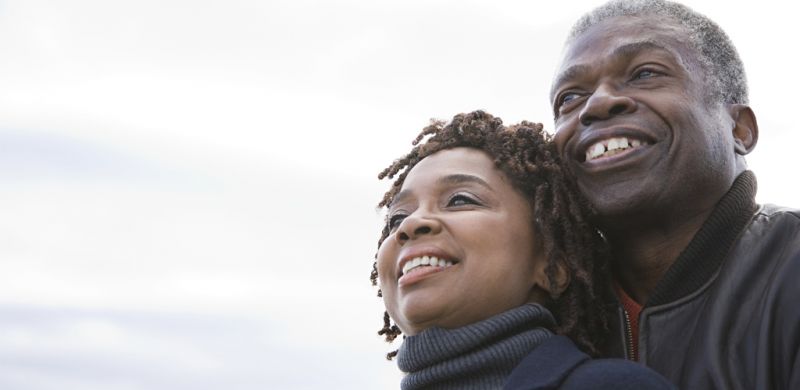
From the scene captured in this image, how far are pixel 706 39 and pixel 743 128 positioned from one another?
15.8 inches

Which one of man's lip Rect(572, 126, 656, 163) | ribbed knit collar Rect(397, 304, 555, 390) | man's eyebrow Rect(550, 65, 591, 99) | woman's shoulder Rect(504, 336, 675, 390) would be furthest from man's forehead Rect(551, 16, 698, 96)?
woman's shoulder Rect(504, 336, 675, 390)

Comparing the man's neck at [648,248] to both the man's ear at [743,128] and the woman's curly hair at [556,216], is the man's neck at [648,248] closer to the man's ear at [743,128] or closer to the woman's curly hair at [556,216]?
the woman's curly hair at [556,216]

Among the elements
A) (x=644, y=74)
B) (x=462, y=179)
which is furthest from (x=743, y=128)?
(x=462, y=179)

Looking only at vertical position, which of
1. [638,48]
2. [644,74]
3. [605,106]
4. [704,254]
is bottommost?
[704,254]

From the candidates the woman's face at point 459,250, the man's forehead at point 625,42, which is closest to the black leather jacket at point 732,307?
the woman's face at point 459,250

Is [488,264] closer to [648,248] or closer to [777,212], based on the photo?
[648,248]

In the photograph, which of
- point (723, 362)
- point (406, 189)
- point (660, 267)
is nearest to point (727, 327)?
point (723, 362)

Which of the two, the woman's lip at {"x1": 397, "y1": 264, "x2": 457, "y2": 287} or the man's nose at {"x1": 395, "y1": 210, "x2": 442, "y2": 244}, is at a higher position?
the man's nose at {"x1": 395, "y1": 210, "x2": 442, "y2": 244}

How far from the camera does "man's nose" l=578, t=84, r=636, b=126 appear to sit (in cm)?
371

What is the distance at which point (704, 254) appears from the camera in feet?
11.5

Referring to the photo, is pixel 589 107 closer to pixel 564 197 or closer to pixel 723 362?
pixel 564 197

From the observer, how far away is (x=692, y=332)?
3391mm

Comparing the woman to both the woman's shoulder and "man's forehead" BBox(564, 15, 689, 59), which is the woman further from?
"man's forehead" BBox(564, 15, 689, 59)

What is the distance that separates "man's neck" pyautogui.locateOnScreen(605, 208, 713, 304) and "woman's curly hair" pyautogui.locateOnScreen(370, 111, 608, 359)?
96 mm
